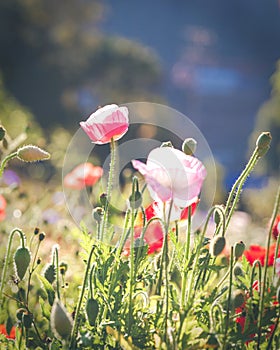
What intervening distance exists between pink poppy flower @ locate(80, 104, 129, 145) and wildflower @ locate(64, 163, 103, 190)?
0.55 meters

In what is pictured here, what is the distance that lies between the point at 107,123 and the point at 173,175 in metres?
0.09

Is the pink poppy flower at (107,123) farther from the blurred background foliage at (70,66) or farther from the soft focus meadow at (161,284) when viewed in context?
the blurred background foliage at (70,66)

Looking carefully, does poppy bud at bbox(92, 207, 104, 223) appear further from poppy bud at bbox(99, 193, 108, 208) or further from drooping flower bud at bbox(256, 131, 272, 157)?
drooping flower bud at bbox(256, 131, 272, 157)

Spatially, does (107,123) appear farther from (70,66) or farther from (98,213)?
(70,66)

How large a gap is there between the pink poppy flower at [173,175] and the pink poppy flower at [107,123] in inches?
2.8

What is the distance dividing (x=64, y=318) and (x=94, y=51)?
368 inches

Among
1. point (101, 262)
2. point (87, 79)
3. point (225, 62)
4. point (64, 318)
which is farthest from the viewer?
point (225, 62)

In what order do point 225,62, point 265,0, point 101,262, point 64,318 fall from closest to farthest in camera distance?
point 64,318, point 101,262, point 265,0, point 225,62

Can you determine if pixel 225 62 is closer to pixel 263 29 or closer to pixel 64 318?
pixel 263 29

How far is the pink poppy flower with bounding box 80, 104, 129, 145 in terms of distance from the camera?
67 centimetres

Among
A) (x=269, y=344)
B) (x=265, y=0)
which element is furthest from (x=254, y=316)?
(x=265, y=0)

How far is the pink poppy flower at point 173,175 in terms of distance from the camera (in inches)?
24.0

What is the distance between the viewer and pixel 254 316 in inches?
25.1

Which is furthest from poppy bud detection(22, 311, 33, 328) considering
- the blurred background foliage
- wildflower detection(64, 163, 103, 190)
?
the blurred background foliage
